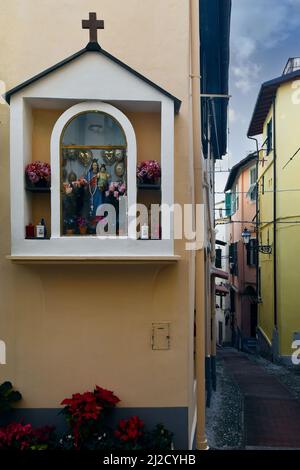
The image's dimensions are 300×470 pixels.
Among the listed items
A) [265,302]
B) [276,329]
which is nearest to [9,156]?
[276,329]

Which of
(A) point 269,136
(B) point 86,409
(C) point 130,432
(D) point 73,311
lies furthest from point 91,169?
(A) point 269,136

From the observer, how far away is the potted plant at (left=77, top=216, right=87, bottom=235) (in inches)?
222

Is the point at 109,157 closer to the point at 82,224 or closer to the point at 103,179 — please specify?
the point at 103,179

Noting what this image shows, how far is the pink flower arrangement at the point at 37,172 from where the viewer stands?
18.1 ft

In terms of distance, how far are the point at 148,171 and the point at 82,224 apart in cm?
117

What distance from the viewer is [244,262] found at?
85.8 feet

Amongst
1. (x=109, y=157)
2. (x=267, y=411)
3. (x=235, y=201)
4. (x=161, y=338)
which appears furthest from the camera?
(x=235, y=201)

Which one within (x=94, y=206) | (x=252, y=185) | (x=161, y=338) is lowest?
(x=161, y=338)

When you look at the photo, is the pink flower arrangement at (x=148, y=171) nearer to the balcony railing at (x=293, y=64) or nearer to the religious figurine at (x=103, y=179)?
the religious figurine at (x=103, y=179)

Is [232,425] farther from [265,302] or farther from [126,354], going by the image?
[265,302]

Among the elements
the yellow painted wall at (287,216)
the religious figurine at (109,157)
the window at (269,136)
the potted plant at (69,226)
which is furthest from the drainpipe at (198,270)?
the window at (269,136)

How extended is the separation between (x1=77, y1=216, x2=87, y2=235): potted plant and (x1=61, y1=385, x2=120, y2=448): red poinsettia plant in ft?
7.19

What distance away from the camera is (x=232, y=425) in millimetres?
8688

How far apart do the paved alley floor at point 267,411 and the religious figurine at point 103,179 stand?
565cm
